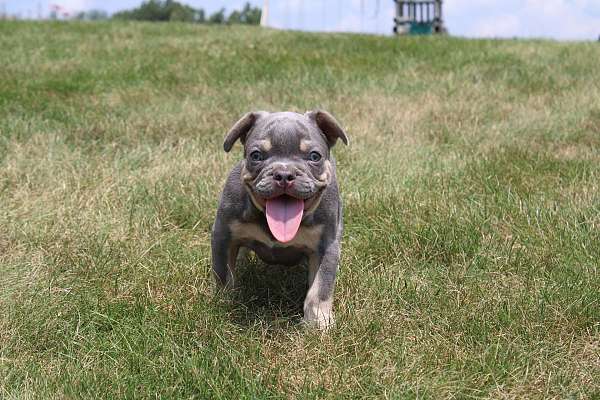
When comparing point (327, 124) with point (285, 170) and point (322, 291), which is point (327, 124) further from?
point (322, 291)

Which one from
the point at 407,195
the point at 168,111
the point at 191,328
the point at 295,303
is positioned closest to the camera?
the point at 191,328

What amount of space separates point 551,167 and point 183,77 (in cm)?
560

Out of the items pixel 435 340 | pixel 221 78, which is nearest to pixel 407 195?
pixel 435 340

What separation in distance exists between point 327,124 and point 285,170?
0.56 m

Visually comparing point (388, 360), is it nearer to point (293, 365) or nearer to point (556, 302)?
point (293, 365)

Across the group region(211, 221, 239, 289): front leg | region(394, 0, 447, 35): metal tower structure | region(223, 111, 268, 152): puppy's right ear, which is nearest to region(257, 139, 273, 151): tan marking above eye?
region(223, 111, 268, 152): puppy's right ear

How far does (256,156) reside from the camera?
10.4ft

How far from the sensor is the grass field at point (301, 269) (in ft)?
9.44

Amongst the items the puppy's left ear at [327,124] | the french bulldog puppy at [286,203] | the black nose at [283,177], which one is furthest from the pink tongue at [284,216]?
the puppy's left ear at [327,124]

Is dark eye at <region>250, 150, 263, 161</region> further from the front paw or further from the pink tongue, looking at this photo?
the front paw

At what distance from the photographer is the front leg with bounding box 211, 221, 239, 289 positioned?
11.4 feet

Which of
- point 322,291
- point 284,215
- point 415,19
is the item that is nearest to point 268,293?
point 322,291

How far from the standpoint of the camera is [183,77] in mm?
9805

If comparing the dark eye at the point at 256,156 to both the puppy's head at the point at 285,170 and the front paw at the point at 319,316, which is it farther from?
the front paw at the point at 319,316
